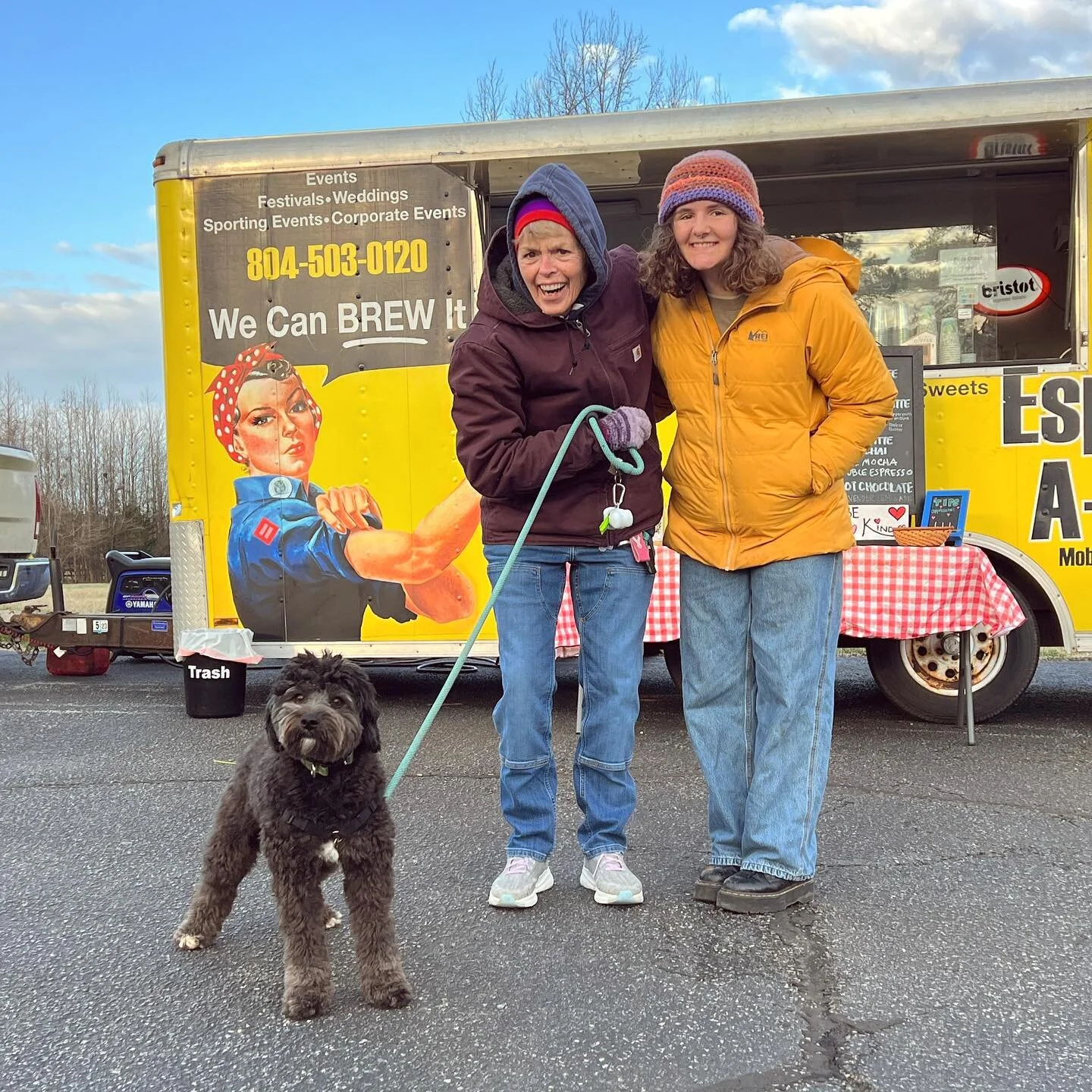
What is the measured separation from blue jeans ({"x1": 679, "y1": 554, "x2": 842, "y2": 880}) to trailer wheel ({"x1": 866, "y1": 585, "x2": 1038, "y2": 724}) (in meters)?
2.73

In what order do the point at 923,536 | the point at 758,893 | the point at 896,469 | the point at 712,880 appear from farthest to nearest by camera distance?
the point at 896,469
the point at 923,536
the point at 712,880
the point at 758,893

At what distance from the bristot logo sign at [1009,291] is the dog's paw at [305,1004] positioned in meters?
5.10

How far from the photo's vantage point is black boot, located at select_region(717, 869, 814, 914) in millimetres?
3084

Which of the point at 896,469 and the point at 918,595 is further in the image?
the point at 896,469

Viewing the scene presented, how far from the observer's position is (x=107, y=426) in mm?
28531

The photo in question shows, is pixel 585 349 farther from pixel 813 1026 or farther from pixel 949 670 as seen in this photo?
pixel 949 670

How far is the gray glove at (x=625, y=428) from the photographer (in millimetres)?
2924

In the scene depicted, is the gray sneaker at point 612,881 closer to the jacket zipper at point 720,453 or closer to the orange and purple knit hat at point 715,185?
the jacket zipper at point 720,453

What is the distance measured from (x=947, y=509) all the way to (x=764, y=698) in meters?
2.73

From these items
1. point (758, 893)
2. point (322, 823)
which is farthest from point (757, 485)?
point (322, 823)

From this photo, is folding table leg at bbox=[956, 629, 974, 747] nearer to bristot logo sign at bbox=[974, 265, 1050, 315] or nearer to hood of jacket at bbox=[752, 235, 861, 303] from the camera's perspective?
bristot logo sign at bbox=[974, 265, 1050, 315]

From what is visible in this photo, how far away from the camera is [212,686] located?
20.2 feet

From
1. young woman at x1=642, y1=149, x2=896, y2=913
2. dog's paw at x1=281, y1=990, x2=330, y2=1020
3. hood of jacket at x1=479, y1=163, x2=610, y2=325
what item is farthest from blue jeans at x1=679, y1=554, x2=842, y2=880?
dog's paw at x1=281, y1=990, x2=330, y2=1020

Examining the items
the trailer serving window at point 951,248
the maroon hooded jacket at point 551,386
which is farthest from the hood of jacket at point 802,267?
the trailer serving window at point 951,248
